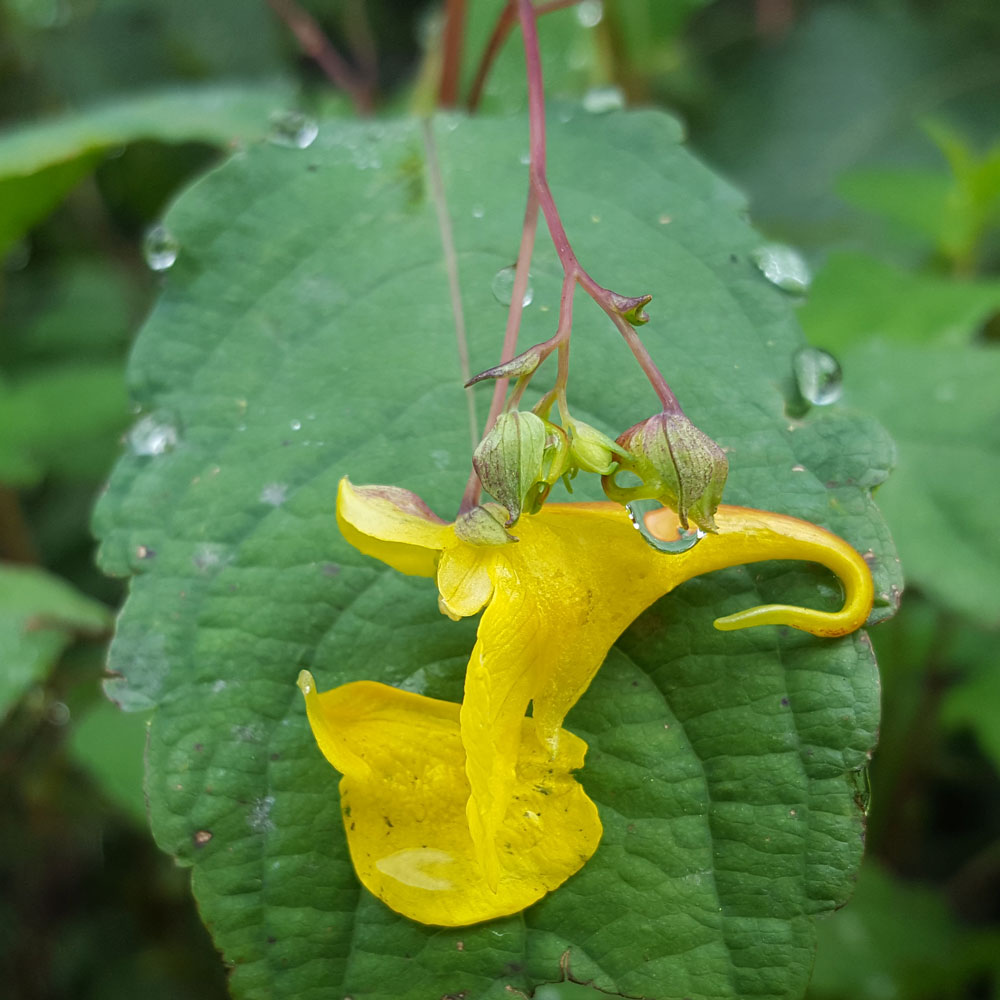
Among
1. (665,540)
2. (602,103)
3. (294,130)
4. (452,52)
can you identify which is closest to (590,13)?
(452,52)

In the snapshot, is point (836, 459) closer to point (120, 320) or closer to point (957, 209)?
point (957, 209)

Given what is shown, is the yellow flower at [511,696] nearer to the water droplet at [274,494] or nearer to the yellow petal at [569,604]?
the yellow petal at [569,604]

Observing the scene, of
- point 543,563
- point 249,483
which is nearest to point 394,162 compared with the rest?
point 249,483

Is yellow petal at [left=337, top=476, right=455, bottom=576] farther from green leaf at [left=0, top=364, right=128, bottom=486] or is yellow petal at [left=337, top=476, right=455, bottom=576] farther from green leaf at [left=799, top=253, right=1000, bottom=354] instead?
green leaf at [left=0, top=364, right=128, bottom=486]

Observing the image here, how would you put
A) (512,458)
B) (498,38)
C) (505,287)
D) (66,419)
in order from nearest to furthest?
1. (512,458)
2. (505,287)
3. (498,38)
4. (66,419)

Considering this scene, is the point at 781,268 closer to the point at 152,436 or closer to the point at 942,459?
the point at 942,459

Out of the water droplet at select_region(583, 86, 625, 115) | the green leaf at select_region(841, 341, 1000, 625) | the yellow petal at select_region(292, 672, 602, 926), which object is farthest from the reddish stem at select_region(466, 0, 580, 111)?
the yellow petal at select_region(292, 672, 602, 926)

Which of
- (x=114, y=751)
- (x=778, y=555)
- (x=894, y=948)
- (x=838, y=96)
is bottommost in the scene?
(x=894, y=948)
